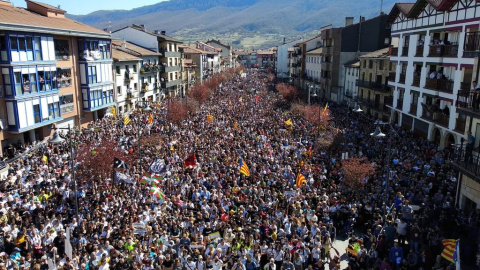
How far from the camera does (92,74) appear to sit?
40.1m

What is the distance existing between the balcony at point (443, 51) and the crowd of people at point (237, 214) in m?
6.75

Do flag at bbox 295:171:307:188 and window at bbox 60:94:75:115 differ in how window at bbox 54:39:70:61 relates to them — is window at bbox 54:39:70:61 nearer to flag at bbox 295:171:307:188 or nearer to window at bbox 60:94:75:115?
window at bbox 60:94:75:115

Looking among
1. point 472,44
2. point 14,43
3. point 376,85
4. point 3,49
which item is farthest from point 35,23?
point 376,85

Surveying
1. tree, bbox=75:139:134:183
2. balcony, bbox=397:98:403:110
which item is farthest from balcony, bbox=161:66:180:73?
tree, bbox=75:139:134:183

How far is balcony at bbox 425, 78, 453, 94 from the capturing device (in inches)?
1103

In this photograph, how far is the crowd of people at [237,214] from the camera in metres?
13.8

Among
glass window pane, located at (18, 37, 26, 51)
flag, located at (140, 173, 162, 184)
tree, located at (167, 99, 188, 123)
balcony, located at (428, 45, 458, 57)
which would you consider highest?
glass window pane, located at (18, 37, 26, 51)

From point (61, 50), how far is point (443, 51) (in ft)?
104

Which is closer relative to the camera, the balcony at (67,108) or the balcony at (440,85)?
the balcony at (440,85)

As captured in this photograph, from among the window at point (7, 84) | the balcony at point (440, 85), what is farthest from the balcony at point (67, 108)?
the balcony at point (440, 85)

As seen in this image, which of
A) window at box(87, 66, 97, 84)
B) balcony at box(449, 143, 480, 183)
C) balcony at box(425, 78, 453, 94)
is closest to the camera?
balcony at box(449, 143, 480, 183)

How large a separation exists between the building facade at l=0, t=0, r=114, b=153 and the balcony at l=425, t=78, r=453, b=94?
30229 millimetres

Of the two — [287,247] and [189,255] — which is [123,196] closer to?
Result: [189,255]

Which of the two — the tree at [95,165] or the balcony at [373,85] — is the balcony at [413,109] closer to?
the balcony at [373,85]
